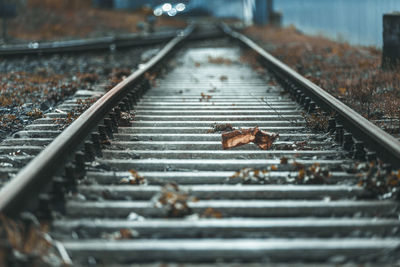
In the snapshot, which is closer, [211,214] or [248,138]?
[211,214]

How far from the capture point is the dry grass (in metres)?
5.47

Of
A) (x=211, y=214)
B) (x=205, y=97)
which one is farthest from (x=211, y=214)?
(x=205, y=97)

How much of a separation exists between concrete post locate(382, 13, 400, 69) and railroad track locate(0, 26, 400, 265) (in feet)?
12.0

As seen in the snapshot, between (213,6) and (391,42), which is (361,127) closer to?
(391,42)

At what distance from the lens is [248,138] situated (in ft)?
13.6

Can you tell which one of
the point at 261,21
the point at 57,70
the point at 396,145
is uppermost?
the point at 261,21

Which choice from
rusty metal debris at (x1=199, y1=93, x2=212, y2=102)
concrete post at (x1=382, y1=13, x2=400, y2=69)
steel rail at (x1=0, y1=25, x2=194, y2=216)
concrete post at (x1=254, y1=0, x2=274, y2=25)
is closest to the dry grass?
concrete post at (x1=382, y1=13, x2=400, y2=69)

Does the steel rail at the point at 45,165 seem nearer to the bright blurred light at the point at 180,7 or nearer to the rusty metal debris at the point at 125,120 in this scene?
the rusty metal debris at the point at 125,120

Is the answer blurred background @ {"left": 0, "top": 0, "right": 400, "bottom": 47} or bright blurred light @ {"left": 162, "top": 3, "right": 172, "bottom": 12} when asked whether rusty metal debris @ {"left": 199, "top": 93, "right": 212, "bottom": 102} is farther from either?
bright blurred light @ {"left": 162, "top": 3, "right": 172, "bottom": 12}

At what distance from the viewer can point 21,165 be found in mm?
3643

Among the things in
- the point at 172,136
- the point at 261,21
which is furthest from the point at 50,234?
the point at 261,21

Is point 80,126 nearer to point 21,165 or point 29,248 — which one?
point 21,165

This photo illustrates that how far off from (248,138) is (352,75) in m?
4.45

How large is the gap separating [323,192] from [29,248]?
→ 175 cm
